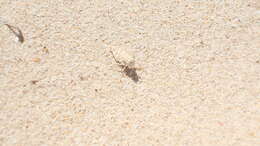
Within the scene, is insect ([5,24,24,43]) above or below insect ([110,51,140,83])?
above

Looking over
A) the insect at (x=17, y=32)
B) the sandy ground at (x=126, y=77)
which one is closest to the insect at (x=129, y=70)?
the sandy ground at (x=126, y=77)

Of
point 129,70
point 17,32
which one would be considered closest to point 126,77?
point 129,70

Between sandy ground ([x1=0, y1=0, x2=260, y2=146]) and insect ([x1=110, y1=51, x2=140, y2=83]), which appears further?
insect ([x1=110, y1=51, x2=140, y2=83])

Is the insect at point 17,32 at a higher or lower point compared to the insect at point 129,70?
higher

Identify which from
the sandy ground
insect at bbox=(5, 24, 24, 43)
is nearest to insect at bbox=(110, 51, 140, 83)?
the sandy ground

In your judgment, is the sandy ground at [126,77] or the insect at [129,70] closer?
the sandy ground at [126,77]

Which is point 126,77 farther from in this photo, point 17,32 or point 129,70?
point 17,32

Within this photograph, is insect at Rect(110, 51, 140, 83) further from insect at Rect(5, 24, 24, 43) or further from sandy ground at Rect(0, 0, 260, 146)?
insect at Rect(5, 24, 24, 43)

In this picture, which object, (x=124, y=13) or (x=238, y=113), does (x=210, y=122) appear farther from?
(x=124, y=13)

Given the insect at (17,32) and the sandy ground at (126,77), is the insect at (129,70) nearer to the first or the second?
the sandy ground at (126,77)
